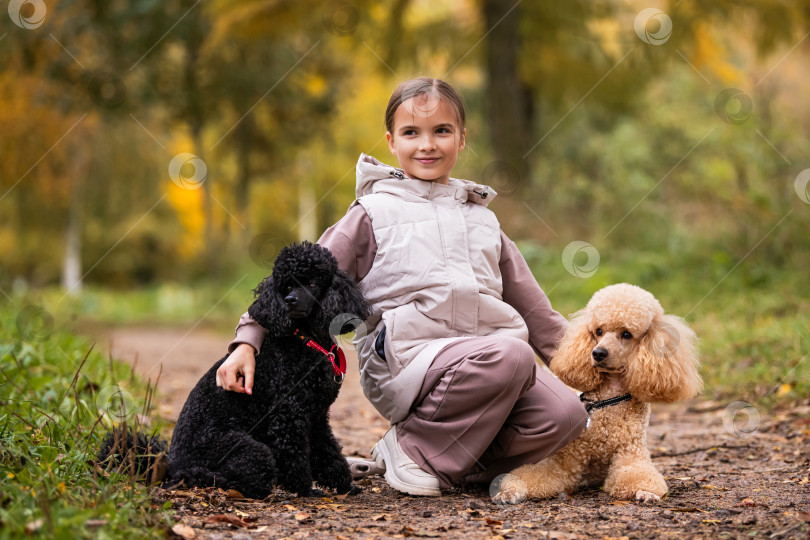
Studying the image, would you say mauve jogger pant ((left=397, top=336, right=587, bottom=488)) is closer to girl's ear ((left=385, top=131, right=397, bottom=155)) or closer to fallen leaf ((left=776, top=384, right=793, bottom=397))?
girl's ear ((left=385, top=131, right=397, bottom=155))

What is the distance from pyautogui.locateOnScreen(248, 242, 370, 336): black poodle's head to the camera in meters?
2.64

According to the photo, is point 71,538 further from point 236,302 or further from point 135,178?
point 135,178

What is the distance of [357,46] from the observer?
1116 centimetres

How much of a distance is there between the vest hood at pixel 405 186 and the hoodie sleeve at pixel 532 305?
0.29 meters

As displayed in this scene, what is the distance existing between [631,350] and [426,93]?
130 centimetres

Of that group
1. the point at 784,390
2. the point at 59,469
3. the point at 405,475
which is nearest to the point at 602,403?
the point at 405,475

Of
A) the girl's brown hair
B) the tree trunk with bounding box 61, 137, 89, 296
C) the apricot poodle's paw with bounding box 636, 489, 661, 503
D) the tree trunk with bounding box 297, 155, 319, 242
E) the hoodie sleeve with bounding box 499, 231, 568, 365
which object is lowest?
the apricot poodle's paw with bounding box 636, 489, 661, 503

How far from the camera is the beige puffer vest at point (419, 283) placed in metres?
2.95

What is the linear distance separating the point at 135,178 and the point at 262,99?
6.27 meters

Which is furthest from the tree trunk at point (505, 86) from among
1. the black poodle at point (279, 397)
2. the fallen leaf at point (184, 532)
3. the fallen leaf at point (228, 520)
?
the fallen leaf at point (184, 532)

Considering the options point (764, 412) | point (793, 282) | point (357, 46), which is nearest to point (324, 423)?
point (764, 412)

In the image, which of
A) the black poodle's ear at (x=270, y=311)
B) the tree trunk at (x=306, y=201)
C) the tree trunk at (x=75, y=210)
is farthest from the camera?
the tree trunk at (x=306, y=201)

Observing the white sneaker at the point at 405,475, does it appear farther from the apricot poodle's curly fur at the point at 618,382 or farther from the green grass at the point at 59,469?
the green grass at the point at 59,469

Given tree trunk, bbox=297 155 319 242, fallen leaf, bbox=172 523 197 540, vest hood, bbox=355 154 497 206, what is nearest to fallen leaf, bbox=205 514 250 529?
fallen leaf, bbox=172 523 197 540
